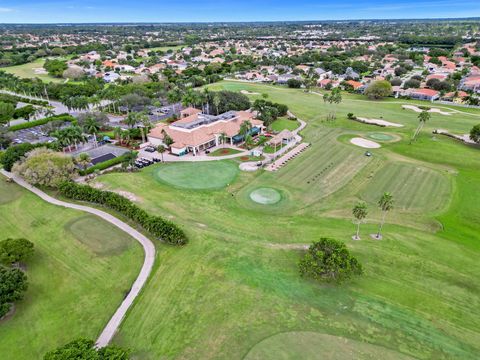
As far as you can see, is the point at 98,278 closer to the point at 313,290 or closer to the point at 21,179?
the point at 313,290

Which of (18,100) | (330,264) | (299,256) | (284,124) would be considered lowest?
(299,256)

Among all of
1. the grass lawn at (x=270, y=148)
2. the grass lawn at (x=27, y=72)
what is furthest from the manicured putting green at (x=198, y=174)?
the grass lawn at (x=27, y=72)

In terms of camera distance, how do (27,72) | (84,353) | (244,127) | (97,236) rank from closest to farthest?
(84,353) → (97,236) → (244,127) → (27,72)

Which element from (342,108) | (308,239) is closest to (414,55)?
(342,108)

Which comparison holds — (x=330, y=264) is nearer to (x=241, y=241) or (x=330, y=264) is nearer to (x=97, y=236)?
(x=241, y=241)

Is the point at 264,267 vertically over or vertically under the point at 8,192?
under

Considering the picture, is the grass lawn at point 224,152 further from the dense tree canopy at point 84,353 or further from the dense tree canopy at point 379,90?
the dense tree canopy at point 379,90

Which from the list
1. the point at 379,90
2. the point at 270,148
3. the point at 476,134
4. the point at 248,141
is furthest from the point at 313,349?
the point at 379,90
